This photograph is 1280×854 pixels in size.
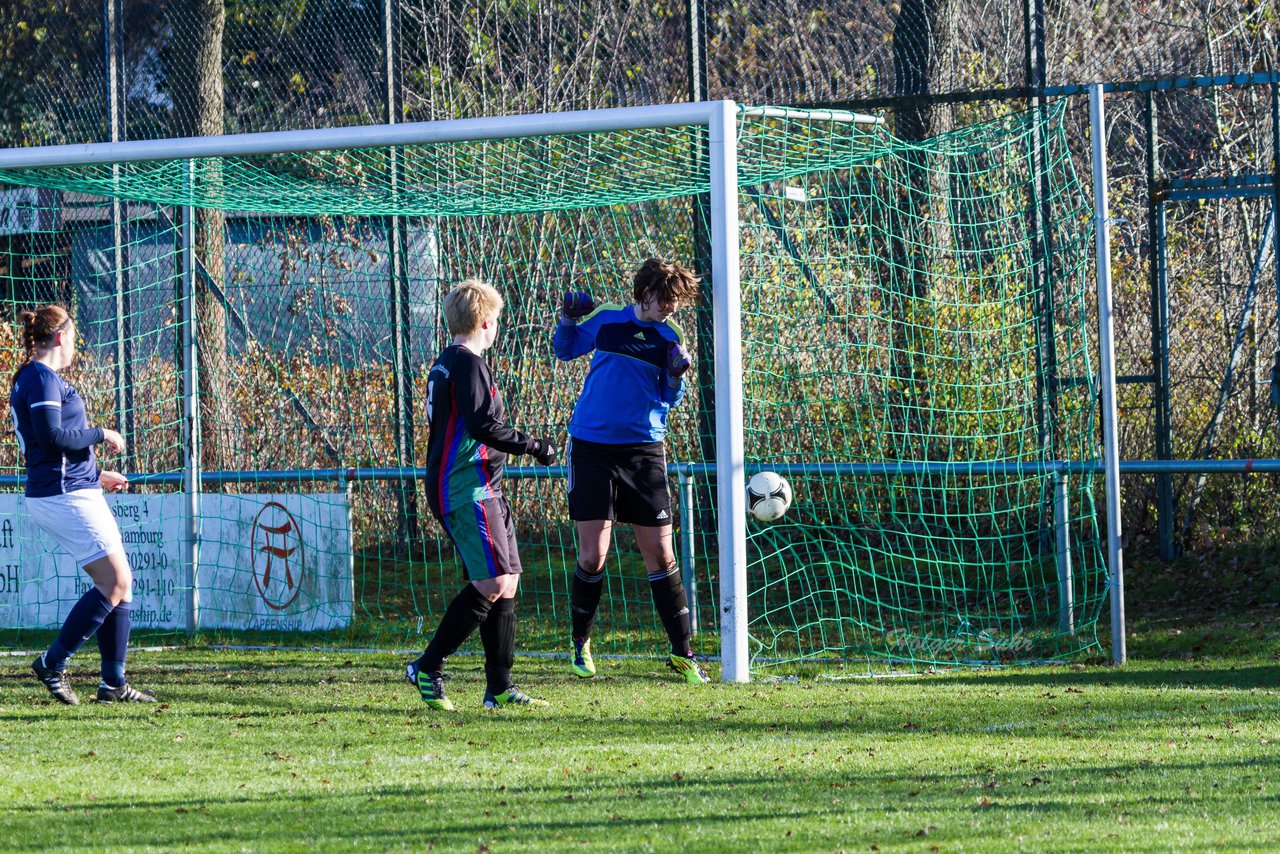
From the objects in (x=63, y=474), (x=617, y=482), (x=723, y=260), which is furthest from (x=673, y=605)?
(x=63, y=474)

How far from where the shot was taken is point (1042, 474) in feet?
27.4

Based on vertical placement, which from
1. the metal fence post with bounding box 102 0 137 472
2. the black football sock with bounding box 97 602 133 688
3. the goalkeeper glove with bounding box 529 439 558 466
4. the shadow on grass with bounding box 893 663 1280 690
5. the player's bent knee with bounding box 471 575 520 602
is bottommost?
the shadow on grass with bounding box 893 663 1280 690

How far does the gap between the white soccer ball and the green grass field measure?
0.85 m

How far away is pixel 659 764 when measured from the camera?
5.03m

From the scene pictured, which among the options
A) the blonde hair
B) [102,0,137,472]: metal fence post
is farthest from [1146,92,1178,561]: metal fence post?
[102,0,137,472]: metal fence post

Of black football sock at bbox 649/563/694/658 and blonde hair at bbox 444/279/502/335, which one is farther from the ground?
blonde hair at bbox 444/279/502/335

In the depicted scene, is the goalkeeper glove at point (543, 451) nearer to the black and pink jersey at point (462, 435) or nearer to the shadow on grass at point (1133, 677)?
A: the black and pink jersey at point (462, 435)

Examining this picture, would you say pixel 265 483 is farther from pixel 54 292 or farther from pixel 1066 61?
pixel 1066 61

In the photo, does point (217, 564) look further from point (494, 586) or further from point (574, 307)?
point (494, 586)

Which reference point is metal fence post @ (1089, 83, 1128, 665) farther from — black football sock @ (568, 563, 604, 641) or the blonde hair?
the blonde hair

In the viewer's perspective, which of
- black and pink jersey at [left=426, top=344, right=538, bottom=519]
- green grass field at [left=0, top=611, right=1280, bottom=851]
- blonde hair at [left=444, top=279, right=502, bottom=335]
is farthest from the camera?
blonde hair at [left=444, top=279, right=502, bottom=335]

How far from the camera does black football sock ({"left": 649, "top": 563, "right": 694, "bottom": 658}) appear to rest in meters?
6.94

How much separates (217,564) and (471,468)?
3961 millimetres

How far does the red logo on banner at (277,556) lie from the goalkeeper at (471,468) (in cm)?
328
